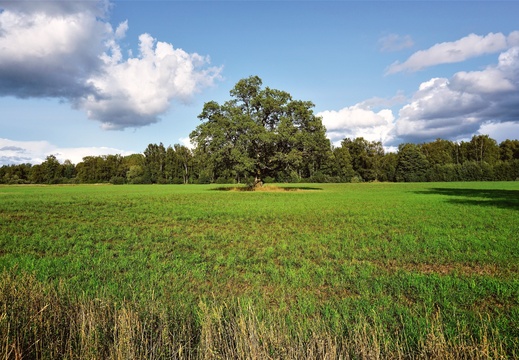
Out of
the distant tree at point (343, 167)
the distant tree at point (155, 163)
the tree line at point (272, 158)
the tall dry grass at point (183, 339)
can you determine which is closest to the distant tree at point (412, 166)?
the tree line at point (272, 158)

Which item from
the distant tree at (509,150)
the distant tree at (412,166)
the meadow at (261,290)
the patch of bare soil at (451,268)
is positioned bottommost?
the patch of bare soil at (451,268)

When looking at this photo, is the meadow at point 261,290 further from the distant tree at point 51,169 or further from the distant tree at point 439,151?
the distant tree at point 51,169

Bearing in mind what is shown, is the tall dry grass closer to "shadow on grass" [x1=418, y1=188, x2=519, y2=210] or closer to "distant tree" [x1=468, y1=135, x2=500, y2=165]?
"shadow on grass" [x1=418, y1=188, x2=519, y2=210]

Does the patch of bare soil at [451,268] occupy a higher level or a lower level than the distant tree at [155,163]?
lower

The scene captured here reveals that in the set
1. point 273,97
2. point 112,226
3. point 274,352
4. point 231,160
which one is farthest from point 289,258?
point 273,97

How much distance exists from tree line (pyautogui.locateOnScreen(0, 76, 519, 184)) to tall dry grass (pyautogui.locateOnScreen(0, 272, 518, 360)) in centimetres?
4156

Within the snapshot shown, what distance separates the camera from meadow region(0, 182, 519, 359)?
458cm

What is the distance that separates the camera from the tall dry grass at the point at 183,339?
4172 mm

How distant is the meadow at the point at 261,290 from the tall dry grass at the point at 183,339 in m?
0.03

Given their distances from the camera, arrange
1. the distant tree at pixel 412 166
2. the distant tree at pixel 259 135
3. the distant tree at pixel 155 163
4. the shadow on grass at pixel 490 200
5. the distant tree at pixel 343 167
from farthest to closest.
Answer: the distant tree at pixel 155 163 → the distant tree at pixel 412 166 → the distant tree at pixel 343 167 → the distant tree at pixel 259 135 → the shadow on grass at pixel 490 200

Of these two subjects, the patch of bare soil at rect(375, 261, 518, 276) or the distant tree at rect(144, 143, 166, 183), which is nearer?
the patch of bare soil at rect(375, 261, 518, 276)

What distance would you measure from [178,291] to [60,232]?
10.9 metres

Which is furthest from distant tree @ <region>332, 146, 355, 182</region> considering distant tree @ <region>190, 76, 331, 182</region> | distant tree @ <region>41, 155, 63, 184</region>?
distant tree @ <region>41, 155, 63, 184</region>

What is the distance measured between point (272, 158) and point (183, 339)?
4625cm
